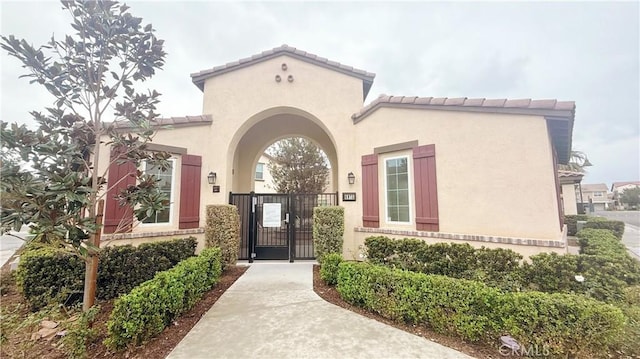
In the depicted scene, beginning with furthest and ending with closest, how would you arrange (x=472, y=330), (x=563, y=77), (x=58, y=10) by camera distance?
(x=563, y=77) → (x=58, y=10) → (x=472, y=330)

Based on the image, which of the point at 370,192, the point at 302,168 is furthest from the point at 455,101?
the point at 302,168

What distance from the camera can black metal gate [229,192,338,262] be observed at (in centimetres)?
851

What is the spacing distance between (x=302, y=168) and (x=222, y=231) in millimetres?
9856

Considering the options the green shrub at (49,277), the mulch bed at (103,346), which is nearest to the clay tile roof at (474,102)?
the mulch bed at (103,346)

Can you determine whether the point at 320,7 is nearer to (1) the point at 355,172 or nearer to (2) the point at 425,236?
(1) the point at 355,172

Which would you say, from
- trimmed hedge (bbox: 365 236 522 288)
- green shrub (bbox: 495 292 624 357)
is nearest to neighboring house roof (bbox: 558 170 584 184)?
trimmed hedge (bbox: 365 236 522 288)

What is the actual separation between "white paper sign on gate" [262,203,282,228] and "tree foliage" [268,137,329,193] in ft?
25.7

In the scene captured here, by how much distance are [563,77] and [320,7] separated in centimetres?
1304

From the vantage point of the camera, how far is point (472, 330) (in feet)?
11.3

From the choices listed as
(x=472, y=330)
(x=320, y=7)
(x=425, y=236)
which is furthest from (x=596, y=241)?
(x=320, y=7)

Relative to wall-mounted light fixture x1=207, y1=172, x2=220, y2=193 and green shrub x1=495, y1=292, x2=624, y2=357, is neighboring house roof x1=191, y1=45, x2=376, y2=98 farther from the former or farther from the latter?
green shrub x1=495, y1=292, x2=624, y2=357

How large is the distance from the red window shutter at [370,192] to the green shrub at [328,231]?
36.3 inches

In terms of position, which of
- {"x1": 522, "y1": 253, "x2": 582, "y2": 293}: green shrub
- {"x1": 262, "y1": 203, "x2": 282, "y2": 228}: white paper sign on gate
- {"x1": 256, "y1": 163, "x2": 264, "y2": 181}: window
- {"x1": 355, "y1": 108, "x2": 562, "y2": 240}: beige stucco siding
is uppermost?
{"x1": 256, "y1": 163, "x2": 264, "y2": 181}: window

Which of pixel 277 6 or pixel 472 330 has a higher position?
pixel 277 6
